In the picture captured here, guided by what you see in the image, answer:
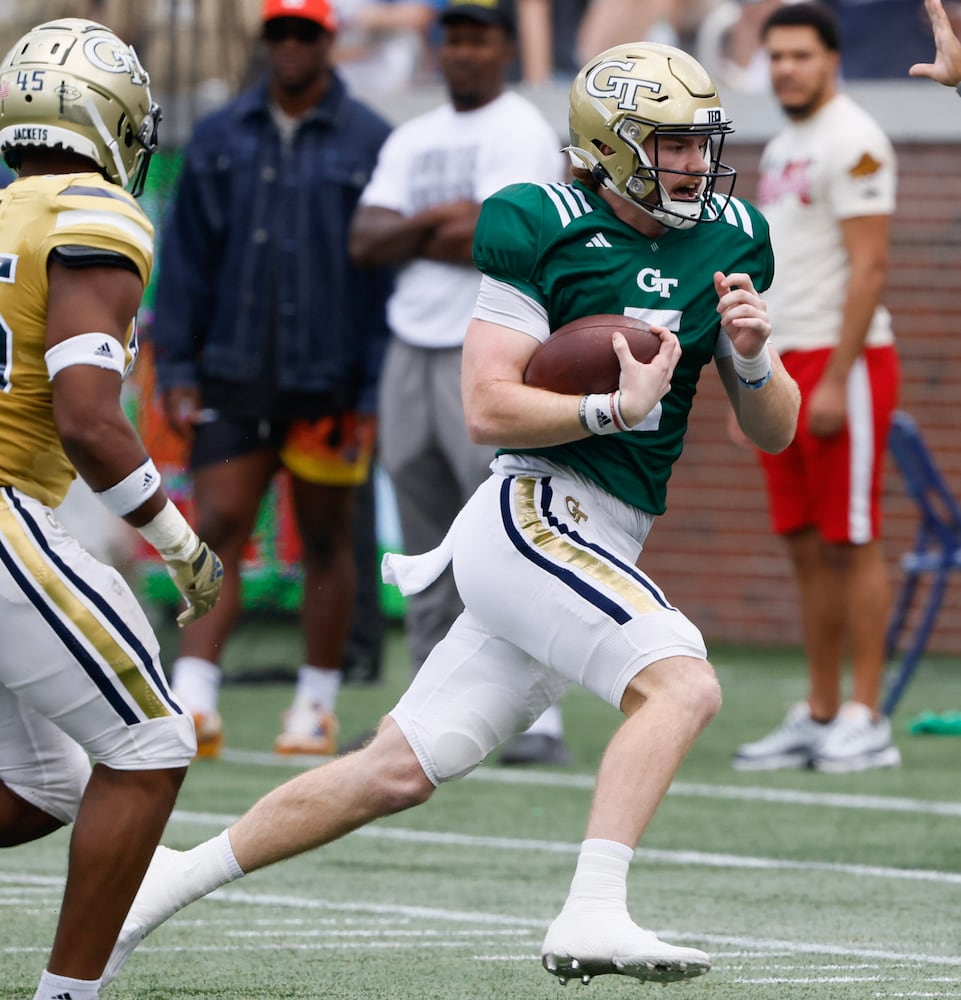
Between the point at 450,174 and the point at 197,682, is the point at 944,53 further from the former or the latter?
the point at 197,682

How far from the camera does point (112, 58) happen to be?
3984mm

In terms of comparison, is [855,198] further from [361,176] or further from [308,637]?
[308,637]

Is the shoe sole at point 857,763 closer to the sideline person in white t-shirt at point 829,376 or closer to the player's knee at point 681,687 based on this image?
the sideline person in white t-shirt at point 829,376

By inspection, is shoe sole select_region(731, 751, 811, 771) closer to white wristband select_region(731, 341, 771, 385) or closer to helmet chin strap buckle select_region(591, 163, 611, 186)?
white wristband select_region(731, 341, 771, 385)

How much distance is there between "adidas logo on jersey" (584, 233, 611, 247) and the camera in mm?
4273

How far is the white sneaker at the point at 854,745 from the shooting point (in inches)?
302

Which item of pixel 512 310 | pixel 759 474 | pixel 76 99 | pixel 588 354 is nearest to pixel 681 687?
pixel 588 354

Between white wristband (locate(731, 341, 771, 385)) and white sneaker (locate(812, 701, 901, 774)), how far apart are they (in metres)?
3.60

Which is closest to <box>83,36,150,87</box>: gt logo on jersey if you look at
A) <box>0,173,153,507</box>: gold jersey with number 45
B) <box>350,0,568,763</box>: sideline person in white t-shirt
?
<box>0,173,153,507</box>: gold jersey with number 45

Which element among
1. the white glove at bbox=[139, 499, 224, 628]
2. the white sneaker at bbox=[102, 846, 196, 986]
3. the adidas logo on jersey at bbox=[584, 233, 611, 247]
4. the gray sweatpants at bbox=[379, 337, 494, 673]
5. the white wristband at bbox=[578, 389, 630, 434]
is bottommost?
the gray sweatpants at bbox=[379, 337, 494, 673]

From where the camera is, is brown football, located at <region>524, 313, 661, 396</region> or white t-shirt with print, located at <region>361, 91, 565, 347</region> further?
white t-shirt with print, located at <region>361, 91, 565, 347</region>

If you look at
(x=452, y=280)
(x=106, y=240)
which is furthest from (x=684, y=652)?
(x=452, y=280)

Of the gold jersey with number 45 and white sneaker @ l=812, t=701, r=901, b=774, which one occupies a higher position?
the gold jersey with number 45

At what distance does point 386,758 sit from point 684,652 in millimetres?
616
